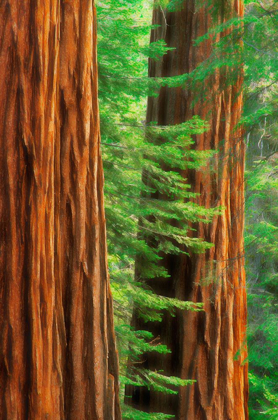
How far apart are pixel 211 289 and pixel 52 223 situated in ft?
10.9

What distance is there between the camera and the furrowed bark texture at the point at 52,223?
297 cm

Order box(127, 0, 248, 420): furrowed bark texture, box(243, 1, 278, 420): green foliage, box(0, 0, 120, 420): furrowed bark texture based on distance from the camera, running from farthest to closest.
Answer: box(127, 0, 248, 420): furrowed bark texture < box(243, 1, 278, 420): green foliage < box(0, 0, 120, 420): furrowed bark texture

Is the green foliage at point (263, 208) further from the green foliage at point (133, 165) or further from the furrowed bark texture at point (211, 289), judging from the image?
the green foliage at point (133, 165)

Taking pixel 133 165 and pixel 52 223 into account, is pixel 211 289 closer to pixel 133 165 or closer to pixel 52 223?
pixel 133 165

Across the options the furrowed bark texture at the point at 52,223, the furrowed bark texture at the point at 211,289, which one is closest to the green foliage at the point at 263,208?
the furrowed bark texture at the point at 211,289

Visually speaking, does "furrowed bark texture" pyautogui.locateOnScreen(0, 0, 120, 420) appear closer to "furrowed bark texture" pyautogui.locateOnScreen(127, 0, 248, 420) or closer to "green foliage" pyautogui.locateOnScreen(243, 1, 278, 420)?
"green foliage" pyautogui.locateOnScreen(243, 1, 278, 420)

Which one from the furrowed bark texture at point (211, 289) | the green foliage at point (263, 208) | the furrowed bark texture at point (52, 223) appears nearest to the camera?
the furrowed bark texture at point (52, 223)

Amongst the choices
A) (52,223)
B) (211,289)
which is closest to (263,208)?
(211,289)

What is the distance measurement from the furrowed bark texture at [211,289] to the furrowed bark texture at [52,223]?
2.50 m

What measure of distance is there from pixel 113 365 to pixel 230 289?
2.74 m

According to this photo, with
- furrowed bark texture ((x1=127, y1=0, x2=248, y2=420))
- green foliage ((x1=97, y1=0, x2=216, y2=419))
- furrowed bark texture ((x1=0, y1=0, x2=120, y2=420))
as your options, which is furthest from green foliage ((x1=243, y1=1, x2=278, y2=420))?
furrowed bark texture ((x1=0, y1=0, x2=120, y2=420))

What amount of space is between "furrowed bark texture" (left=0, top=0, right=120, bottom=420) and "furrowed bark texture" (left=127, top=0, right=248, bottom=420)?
2503 millimetres

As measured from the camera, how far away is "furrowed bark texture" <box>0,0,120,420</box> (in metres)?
2.97

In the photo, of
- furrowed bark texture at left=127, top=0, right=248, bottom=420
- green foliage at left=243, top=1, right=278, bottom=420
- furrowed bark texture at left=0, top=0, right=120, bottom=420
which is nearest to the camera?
furrowed bark texture at left=0, top=0, right=120, bottom=420
